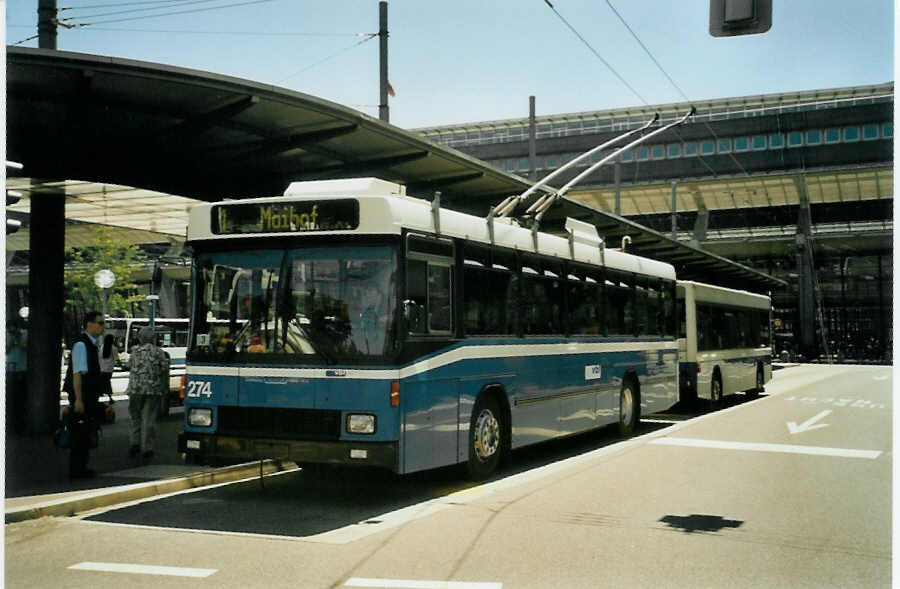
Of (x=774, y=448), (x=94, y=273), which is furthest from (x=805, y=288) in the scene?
(x=774, y=448)

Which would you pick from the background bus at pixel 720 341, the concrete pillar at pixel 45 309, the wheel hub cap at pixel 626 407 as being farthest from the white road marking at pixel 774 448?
the concrete pillar at pixel 45 309

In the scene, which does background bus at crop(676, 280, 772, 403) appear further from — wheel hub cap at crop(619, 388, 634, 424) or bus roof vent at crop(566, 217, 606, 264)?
bus roof vent at crop(566, 217, 606, 264)

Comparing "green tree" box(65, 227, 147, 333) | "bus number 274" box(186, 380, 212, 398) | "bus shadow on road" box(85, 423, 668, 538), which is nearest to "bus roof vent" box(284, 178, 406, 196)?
"bus number 274" box(186, 380, 212, 398)

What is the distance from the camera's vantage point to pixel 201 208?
9555mm

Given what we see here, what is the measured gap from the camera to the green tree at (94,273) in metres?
45.0

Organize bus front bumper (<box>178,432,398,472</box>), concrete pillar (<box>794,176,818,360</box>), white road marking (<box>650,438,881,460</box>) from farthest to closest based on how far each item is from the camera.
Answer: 1. concrete pillar (<box>794,176,818,360</box>)
2. white road marking (<box>650,438,881,460</box>)
3. bus front bumper (<box>178,432,398,472</box>)

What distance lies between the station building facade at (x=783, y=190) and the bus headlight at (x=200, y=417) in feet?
131

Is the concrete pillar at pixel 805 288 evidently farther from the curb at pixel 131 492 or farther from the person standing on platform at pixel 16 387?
the curb at pixel 131 492

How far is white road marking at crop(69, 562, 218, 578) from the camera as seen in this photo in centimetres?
632

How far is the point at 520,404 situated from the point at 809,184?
3913cm

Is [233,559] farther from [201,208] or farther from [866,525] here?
[866,525]

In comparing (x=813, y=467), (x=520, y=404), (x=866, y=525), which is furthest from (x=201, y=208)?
(x=813, y=467)

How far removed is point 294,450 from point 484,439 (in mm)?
2449

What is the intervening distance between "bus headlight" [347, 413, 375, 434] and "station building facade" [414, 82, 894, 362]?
39.7 meters
